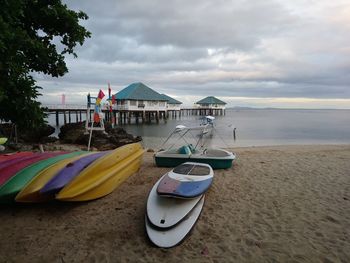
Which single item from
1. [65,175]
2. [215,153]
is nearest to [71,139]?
[215,153]

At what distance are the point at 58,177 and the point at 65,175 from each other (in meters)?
0.13

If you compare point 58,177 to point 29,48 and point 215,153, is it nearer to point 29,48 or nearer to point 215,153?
point 29,48

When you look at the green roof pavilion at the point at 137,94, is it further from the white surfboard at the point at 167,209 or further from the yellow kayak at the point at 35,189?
the white surfboard at the point at 167,209

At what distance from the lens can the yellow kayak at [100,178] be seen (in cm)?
508

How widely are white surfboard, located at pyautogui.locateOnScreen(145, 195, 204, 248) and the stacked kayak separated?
1663 millimetres

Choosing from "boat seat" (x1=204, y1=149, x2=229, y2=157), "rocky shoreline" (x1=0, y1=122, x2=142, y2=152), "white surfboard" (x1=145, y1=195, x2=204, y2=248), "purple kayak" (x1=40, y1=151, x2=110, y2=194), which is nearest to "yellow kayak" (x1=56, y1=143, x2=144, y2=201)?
"purple kayak" (x1=40, y1=151, x2=110, y2=194)

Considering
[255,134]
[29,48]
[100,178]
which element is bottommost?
[255,134]

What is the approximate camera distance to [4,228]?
4.54 meters

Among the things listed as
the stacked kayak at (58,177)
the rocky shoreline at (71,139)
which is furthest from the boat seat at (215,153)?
the rocky shoreline at (71,139)

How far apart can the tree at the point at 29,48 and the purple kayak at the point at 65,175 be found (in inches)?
43.0

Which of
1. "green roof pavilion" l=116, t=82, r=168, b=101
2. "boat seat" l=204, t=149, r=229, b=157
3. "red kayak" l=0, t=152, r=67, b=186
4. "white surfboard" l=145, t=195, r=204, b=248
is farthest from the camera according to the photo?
"green roof pavilion" l=116, t=82, r=168, b=101

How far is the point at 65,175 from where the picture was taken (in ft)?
17.5

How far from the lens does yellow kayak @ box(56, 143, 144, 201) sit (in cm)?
508

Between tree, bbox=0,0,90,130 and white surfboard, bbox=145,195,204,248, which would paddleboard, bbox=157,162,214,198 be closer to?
white surfboard, bbox=145,195,204,248
